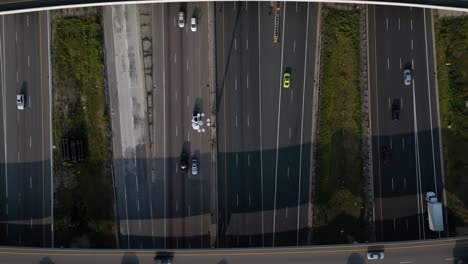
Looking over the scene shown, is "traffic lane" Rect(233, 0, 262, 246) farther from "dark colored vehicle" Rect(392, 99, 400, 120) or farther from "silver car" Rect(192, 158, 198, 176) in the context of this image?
"dark colored vehicle" Rect(392, 99, 400, 120)

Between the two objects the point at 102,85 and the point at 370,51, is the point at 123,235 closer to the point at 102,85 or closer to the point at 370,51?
the point at 102,85

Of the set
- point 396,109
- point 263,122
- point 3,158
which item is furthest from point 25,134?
point 396,109

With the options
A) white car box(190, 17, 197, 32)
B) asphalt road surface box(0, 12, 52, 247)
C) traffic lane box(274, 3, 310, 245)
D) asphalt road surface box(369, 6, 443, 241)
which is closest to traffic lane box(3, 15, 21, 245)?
asphalt road surface box(0, 12, 52, 247)

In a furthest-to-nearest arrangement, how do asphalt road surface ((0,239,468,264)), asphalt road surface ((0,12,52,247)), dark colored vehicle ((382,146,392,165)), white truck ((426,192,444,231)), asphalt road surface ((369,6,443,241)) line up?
1. asphalt road surface ((0,12,52,247))
2. asphalt road surface ((369,6,443,241))
3. dark colored vehicle ((382,146,392,165))
4. white truck ((426,192,444,231))
5. asphalt road surface ((0,239,468,264))

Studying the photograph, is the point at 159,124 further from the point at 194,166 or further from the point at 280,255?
A: the point at 280,255

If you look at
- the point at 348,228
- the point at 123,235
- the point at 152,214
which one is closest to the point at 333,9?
the point at 348,228

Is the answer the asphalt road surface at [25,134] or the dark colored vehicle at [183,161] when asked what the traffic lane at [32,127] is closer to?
the asphalt road surface at [25,134]

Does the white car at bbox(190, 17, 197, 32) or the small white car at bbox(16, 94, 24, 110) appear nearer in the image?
the white car at bbox(190, 17, 197, 32)
